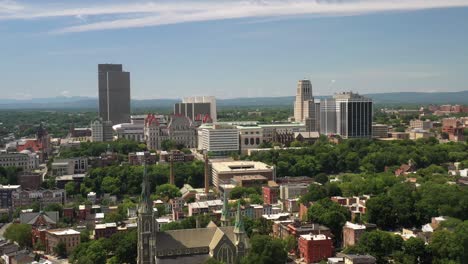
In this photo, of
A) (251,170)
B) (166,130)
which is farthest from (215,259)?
(166,130)

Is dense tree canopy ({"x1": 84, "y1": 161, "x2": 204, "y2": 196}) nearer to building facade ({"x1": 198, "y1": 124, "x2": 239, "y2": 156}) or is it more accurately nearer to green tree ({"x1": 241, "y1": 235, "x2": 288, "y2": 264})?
building facade ({"x1": 198, "y1": 124, "x2": 239, "y2": 156})

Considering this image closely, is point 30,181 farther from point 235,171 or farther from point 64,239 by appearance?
point 64,239

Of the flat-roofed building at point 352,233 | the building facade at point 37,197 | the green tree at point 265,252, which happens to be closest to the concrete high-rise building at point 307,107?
the building facade at point 37,197

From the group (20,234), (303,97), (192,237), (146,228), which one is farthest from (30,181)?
(303,97)

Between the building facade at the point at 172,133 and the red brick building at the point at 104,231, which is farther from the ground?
the building facade at the point at 172,133

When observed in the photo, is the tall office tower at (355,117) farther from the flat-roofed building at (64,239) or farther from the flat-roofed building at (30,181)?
the flat-roofed building at (64,239)

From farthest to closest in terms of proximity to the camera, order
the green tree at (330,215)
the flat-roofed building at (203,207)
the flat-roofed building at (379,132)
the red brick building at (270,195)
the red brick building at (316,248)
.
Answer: the flat-roofed building at (379,132), the red brick building at (270,195), the flat-roofed building at (203,207), the green tree at (330,215), the red brick building at (316,248)
